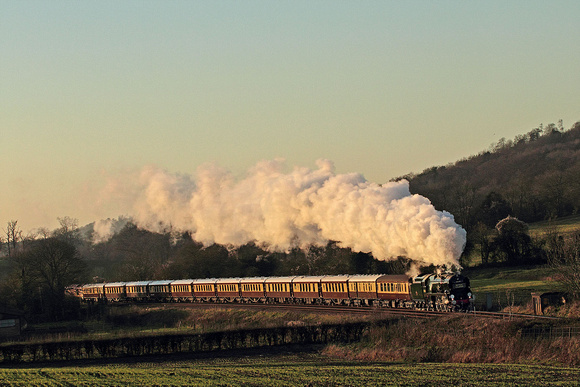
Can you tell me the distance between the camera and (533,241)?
98.7 m

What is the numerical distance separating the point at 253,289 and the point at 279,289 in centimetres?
549

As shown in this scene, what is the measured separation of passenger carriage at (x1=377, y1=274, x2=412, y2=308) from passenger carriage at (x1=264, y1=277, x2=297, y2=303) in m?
17.9

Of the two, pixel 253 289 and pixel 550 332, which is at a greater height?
pixel 253 289

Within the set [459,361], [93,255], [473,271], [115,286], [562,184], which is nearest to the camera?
[459,361]

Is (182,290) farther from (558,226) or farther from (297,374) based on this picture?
(297,374)

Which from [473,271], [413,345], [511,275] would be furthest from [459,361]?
[473,271]

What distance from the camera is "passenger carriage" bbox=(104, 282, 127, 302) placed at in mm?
114625

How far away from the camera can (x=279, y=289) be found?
282 feet

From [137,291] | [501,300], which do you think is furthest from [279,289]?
[137,291]

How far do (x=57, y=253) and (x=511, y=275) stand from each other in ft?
197

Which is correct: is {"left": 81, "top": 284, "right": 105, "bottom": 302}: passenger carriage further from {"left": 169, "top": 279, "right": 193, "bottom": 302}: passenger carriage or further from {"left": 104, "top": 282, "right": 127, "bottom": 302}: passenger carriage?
{"left": 169, "top": 279, "right": 193, "bottom": 302}: passenger carriage

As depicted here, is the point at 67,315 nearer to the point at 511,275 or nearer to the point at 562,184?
the point at 511,275

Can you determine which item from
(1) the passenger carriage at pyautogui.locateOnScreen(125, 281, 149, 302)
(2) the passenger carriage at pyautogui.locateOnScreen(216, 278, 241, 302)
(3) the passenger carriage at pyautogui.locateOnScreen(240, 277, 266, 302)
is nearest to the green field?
(3) the passenger carriage at pyautogui.locateOnScreen(240, 277, 266, 302)

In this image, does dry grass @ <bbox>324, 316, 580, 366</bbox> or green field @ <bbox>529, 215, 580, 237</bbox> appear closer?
dry grass @ <bbox>324, 316, 580, 366</bbox>
